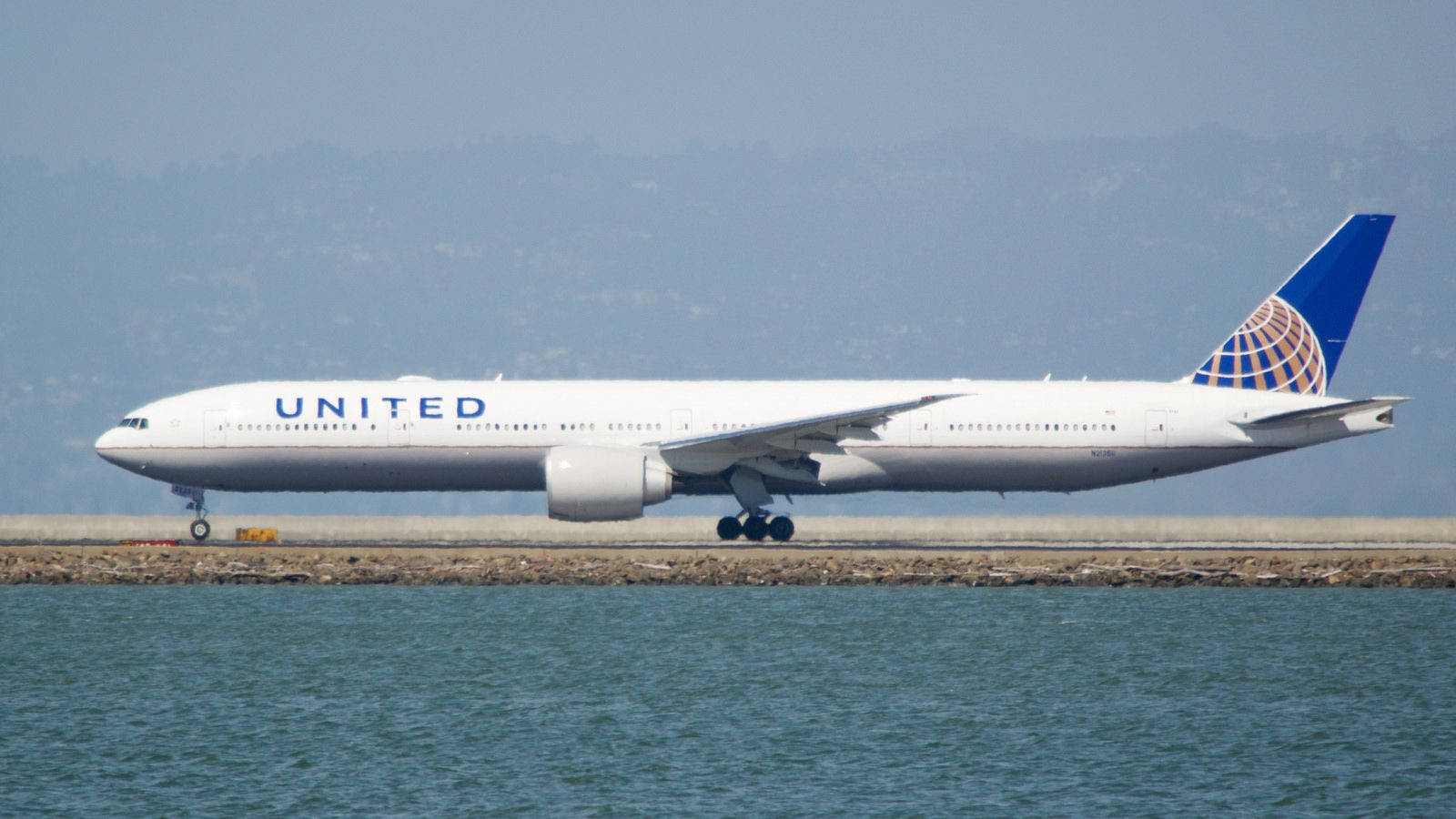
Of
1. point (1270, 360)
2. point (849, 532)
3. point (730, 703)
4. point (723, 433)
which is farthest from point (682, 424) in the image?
point (1270, 360)

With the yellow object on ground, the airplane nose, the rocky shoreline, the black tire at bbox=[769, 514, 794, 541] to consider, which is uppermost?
the airplane nose

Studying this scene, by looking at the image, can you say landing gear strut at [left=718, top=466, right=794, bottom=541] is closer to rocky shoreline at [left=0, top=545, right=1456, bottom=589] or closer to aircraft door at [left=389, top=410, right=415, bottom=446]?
rocky shoreline at [left=0, top=545, right=1456, bottom=589]

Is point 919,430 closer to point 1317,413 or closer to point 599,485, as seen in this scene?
point 599,485

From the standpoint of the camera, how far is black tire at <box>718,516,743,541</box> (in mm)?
41438

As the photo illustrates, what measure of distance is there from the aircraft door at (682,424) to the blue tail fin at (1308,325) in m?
12.9

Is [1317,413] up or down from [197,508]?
up

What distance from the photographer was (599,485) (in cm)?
3766

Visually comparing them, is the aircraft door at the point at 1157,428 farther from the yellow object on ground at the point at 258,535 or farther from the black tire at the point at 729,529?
the yellow object on ground at the point at 258,535

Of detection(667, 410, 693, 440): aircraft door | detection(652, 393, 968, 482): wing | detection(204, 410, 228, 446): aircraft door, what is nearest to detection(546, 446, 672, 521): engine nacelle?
detection(652, 393, 968, 482): wing

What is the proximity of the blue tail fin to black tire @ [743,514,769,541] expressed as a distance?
11546mm

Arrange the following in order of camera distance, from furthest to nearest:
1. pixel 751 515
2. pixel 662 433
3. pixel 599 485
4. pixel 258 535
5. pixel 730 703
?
pixel 258 535, pixel 751 515, pixel 662 433, pixel 599 485, pixel 730 703

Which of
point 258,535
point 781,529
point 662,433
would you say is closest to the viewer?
point 662,433

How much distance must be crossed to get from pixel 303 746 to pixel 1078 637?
15285 millimetres

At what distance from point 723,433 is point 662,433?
71.9 inches
